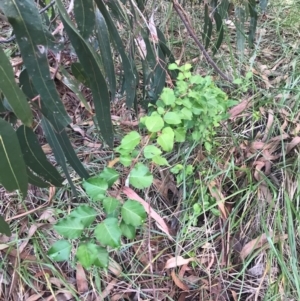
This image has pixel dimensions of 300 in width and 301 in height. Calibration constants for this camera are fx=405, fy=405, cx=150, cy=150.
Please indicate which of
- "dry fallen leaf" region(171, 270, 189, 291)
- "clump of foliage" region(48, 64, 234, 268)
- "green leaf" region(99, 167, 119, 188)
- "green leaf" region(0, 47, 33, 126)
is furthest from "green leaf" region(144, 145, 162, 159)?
"green leaf" region(0, 47, 33, 126)

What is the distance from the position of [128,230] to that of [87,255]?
9 cm

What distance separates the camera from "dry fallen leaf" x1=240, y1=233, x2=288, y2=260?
100 cm

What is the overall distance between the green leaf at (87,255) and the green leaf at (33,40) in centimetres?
31

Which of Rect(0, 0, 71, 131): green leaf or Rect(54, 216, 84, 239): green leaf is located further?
Rect(54, 216, 84, 239): green leaf

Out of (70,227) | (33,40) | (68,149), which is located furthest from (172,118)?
(33,40)

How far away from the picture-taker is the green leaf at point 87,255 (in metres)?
0.78

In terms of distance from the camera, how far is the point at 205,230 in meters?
1.06

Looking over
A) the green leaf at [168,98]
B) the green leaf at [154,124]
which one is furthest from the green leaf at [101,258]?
the green leaf at [168,98]

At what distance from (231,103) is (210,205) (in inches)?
12.2

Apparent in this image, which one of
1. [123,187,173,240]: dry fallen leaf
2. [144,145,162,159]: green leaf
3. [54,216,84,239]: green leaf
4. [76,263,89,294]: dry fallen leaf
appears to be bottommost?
[76,263,89,294]: dry fallen leaf

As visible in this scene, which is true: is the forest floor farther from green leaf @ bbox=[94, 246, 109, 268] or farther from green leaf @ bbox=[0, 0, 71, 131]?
green leaf @ bbox=[0, 0, 71, 131]

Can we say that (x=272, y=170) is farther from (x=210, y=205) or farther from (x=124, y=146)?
(x=124, y=146)

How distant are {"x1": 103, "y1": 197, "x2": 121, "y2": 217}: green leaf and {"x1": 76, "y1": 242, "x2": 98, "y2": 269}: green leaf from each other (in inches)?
2.9

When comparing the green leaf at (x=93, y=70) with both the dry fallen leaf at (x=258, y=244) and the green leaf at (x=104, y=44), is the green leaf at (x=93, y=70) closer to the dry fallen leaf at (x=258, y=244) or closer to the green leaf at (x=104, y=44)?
the green leaf at (x=104, y=44)
